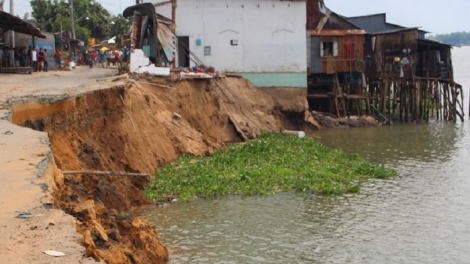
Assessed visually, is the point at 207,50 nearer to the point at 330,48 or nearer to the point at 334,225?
the point at 330,48

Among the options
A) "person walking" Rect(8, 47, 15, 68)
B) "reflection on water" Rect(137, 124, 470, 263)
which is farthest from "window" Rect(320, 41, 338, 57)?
"person walking" Rect(8, 47, 15, 68)

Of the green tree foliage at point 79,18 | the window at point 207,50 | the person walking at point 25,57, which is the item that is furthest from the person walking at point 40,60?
the green tree foliage at point 79,18

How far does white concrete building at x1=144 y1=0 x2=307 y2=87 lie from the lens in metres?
29.6

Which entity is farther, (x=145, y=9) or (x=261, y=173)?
(x=145, y=9)

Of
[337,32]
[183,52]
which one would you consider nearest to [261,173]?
[183,52]

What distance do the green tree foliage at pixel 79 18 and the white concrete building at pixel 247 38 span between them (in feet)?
84.6

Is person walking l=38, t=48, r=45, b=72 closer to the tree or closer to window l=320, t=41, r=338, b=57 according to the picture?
window l=320, t=41, r=338, b=57

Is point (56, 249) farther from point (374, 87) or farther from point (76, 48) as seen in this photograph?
point (76, 48)

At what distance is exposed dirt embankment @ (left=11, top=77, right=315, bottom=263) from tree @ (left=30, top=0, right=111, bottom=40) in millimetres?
→ 31553

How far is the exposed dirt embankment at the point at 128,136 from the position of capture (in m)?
7.89

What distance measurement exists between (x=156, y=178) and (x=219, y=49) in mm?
14842

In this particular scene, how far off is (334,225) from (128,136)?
6.13m

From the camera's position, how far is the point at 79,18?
57219 mm

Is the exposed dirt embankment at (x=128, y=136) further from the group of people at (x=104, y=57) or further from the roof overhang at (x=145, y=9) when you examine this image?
the group of people at (x=104, y=57)
